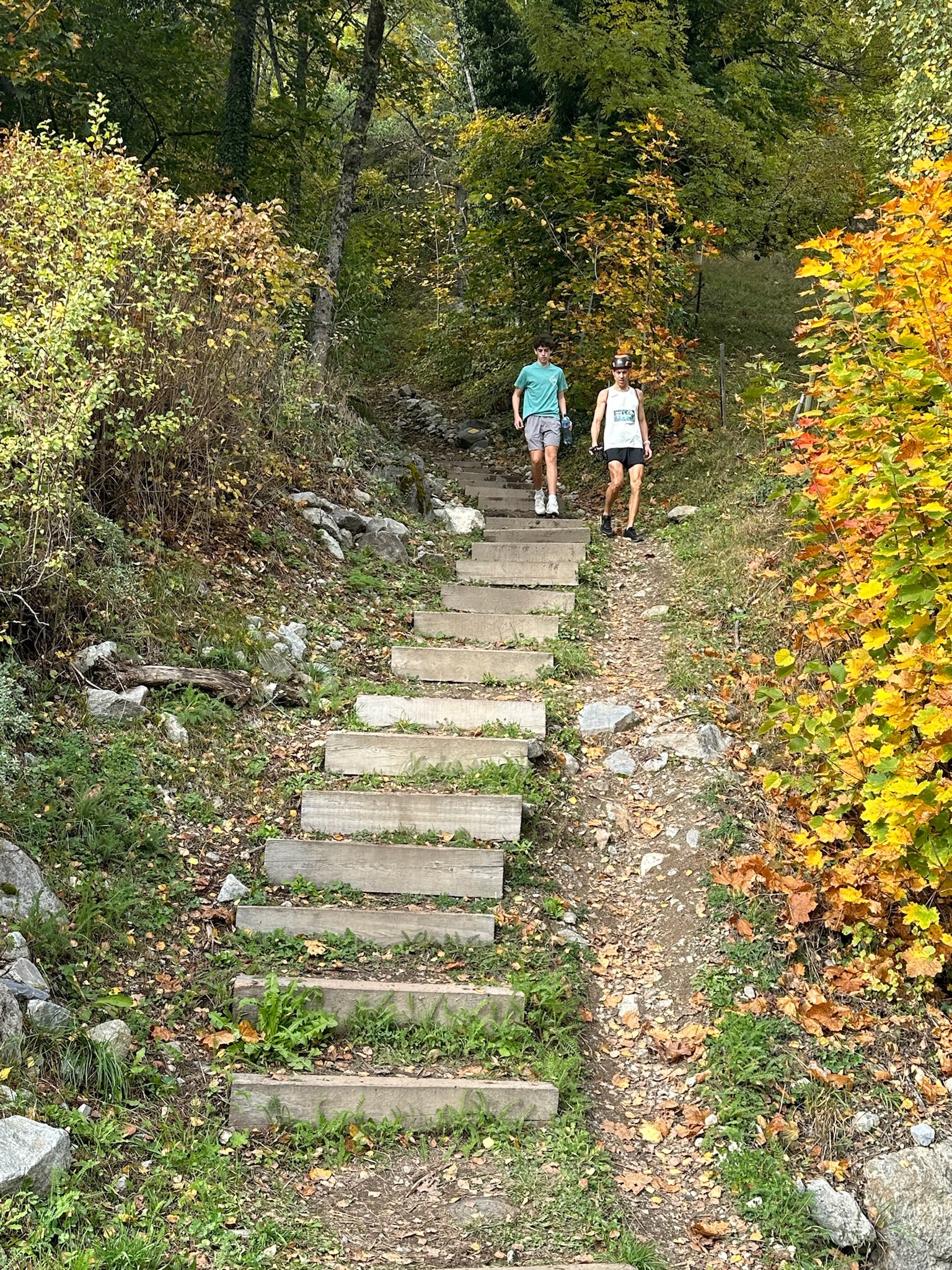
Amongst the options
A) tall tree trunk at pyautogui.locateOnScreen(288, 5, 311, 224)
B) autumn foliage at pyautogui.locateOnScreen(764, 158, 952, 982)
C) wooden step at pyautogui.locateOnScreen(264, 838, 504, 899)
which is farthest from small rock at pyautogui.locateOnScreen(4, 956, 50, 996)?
tall tree trunk at pyautogui.locateOnScreen(288, 5, 311, 224)

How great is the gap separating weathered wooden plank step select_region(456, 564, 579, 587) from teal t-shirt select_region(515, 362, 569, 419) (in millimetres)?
1695

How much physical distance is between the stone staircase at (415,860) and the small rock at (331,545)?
1.01 meters

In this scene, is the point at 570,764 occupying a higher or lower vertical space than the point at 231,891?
higher

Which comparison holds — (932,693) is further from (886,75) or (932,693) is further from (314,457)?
(886,75)

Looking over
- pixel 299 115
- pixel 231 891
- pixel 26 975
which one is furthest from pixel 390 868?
pixel 299 115

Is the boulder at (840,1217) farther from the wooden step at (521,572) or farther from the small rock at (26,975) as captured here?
the wooden step at (521,572)

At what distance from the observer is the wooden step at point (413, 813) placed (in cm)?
557

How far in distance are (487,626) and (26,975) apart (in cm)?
466

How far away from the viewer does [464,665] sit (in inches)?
290

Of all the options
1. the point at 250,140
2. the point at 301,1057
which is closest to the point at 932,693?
the point at 301,1057

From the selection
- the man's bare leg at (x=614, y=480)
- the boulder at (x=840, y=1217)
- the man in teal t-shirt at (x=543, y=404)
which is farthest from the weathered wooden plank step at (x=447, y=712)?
the man in teal t-shirt at (x=543, y=404)

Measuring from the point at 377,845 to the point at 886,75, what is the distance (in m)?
16.5

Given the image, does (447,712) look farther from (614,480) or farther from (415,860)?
(614,480)

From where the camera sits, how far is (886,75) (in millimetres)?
16734
